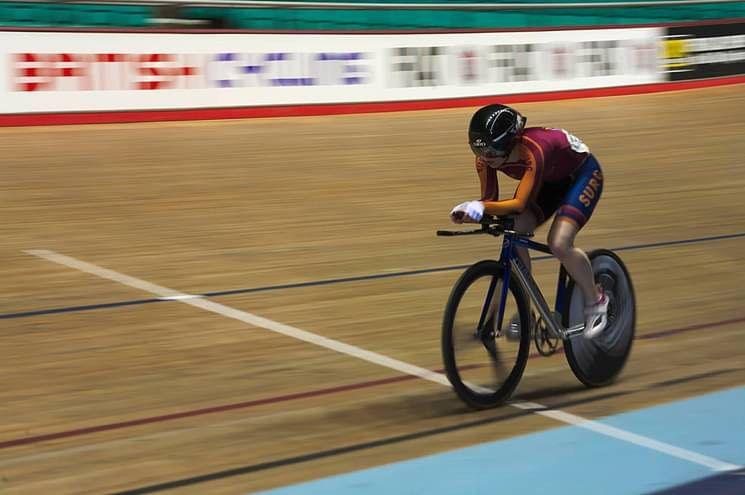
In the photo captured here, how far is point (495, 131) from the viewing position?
13.8ft

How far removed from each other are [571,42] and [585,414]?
11.2 meters

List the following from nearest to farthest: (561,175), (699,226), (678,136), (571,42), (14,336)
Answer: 1. (561,175)
2. (14,336)
3. (699,226)
4. (678,136)
5. (571,42)

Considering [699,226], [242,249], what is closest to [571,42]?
[699,226]

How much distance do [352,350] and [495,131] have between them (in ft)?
5.01

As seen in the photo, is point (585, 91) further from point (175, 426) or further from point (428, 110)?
point (175, 426)

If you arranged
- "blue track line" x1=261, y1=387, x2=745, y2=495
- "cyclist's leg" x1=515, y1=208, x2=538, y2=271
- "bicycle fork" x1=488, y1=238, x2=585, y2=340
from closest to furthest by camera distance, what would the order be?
"blue track line" x1=261, y1=387, x2=745, y2=495
"bicycle fork" x1=488, y1=238, x2=585, y2=340
"cyclist's leg" x1=515, y1=208, x2=538, y2=271

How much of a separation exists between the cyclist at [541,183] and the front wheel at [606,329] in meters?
0.06

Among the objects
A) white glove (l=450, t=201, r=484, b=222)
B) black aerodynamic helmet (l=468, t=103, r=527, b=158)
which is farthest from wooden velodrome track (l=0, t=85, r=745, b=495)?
black aerodynamic helmet (l=468, t=103, r=527, b=158)

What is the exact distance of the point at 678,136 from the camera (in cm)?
1299

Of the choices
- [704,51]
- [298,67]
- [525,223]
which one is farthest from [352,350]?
[704,51]

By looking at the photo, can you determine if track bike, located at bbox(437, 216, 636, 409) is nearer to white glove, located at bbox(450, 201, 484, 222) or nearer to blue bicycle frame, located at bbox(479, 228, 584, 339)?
blue bicycle frame, located at bbox(479, 228, 584, 339)

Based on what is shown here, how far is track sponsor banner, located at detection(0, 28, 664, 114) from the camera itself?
1120 cm

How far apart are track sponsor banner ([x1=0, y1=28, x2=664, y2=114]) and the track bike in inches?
306

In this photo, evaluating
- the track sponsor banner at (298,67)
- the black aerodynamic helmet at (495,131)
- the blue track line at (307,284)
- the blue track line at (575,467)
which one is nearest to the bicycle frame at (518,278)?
the black aerodynamic helmet at (495,131)
